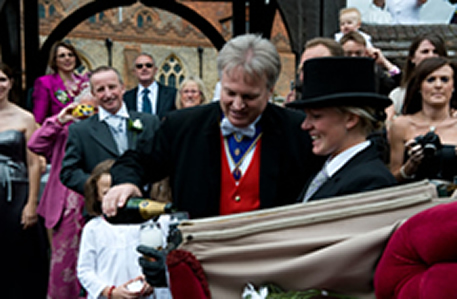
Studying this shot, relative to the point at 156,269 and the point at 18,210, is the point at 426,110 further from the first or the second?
the point at 18,210

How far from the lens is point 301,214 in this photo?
2482 mm

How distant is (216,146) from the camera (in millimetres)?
3439

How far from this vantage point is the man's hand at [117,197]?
3.07 m

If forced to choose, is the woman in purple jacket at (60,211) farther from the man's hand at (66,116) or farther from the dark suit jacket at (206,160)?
the dark suit jacket at (206,160)

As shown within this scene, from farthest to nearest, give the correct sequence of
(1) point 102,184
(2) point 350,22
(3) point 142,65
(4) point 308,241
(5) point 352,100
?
(3) point 142,65 < (2) point 350,22 < (1) point 102,184 < (5) point 352,100 < (4) point 308,241

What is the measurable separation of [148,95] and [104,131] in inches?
87.4

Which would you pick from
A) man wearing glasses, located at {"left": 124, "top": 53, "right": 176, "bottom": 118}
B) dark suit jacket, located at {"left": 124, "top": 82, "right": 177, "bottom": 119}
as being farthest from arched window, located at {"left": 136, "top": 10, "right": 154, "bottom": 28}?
dark suit jacket, located at {"left": 124, "top": 82, "right": 177, "bottom": 119}

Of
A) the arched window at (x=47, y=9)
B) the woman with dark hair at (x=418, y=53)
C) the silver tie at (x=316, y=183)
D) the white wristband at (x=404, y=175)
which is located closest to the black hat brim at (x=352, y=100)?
the silver tie at (x=316, y=183)

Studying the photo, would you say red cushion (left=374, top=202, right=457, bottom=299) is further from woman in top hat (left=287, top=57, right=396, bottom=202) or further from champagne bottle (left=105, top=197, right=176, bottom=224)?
champagne bottle (left=105, top=197, right=176, bottom=224)

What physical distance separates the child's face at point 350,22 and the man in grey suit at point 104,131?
1951 millimetres

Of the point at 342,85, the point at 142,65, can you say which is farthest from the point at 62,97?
the point at 342,85

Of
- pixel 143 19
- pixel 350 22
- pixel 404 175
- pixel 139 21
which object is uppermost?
pixel 143 19

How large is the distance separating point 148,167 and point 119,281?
1.15 m

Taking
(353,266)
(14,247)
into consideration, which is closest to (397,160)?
(353,266)
